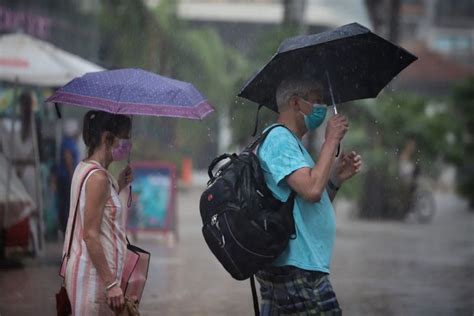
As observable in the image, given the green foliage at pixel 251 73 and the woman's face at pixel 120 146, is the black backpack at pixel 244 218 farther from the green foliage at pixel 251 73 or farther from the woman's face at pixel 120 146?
the green foliage at pixel 251 73

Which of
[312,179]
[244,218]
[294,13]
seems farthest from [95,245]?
[294,13]

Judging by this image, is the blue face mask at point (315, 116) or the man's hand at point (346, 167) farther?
the man's hand at point (346, 167)

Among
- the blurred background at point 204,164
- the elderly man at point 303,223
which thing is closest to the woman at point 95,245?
the elderly man at point 303,223

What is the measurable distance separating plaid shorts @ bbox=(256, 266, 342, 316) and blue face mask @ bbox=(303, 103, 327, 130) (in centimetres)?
67

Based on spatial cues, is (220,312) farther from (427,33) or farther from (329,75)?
(427,33)

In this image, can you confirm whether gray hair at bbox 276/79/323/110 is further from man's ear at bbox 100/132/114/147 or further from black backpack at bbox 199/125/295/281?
man's ear at bbox 100/132/114/147

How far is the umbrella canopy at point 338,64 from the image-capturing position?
516cm

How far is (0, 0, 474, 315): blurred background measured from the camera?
10.3 m

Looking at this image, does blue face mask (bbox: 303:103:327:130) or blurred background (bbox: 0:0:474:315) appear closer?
blue face mask (bbox: 303:103:327:130)

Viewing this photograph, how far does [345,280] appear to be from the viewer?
11273 mm

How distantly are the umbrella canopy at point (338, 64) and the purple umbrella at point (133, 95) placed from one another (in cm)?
33

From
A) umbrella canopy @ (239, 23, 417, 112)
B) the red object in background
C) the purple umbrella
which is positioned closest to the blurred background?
the red object in background

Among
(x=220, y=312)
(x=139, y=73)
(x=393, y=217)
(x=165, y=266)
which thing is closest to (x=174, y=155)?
(x=393, y=217)

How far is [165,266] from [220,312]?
10.9 ft
